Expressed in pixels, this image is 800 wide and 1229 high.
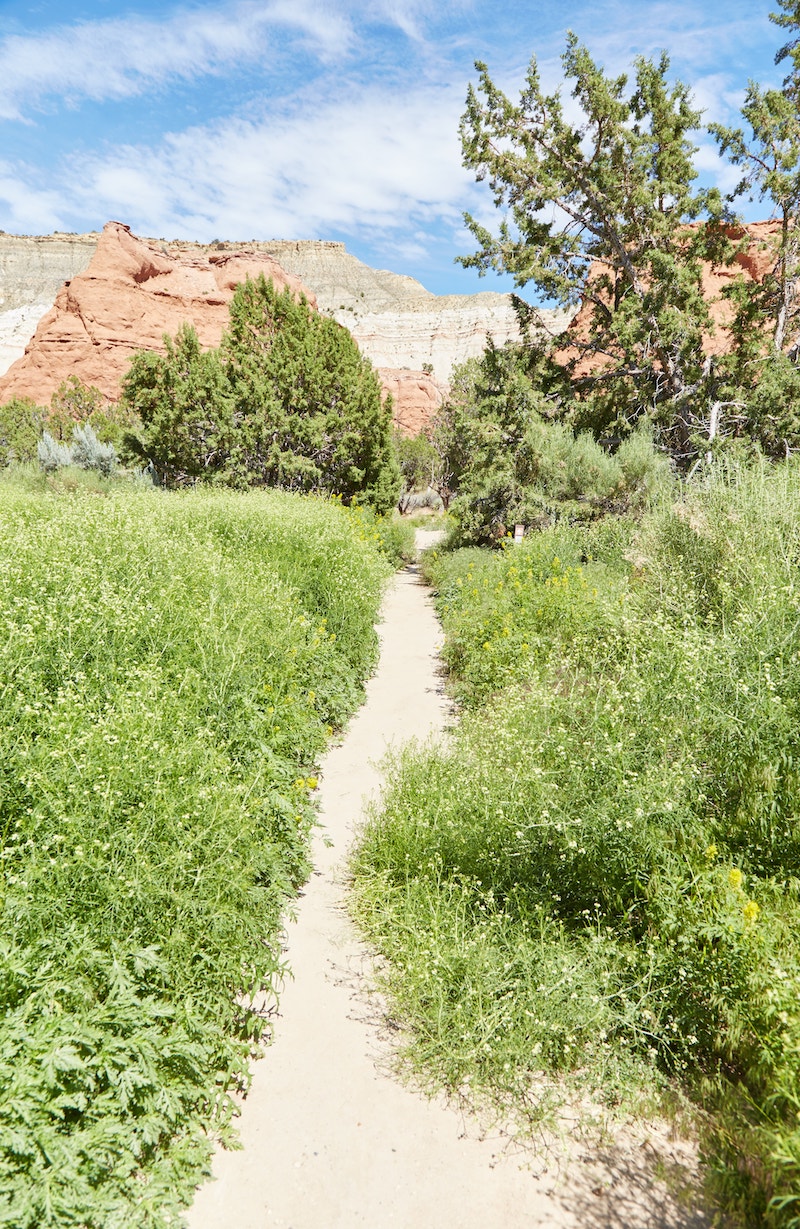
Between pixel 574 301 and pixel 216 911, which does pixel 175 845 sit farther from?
pixel 574 301

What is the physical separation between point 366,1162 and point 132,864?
1.66 m

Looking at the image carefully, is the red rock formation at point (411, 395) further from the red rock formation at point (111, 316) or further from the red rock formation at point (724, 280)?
the red rock formation at point (724, 280)

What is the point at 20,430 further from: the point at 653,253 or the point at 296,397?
the point at 653,253

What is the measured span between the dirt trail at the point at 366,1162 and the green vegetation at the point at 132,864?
0.63 ft

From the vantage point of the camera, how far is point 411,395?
61094 mm

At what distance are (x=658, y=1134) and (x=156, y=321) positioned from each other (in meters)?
55.9

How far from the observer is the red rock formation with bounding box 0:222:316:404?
46594mm

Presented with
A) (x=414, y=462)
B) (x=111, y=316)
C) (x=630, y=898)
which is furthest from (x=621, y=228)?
(x=111, y=316)

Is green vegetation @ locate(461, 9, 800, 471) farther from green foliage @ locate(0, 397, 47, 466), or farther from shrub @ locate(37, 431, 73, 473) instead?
green foliage @ locate(0, 397, 47, 466)

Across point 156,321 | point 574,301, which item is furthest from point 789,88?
point 156,321

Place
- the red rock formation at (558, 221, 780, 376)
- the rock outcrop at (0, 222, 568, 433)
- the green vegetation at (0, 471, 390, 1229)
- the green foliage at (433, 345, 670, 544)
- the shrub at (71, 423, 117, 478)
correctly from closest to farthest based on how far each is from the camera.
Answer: the green vegetation at (0, 471, 390, 1229)
the green foliage at (433, 345, 670, 544)
the red rock formation at (558, 221, 780, 376)
the shrub at (71, 423, 117, 478)
the rock outcrop at (0, 222, 568, 433)

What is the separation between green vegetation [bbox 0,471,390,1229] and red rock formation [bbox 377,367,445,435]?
56.2m

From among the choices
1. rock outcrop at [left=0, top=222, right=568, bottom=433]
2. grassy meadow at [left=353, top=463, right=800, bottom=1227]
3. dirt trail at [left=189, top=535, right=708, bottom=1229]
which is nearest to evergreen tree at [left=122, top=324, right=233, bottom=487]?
grassy meadow at [left=353, top=463, right=800, bottom=1227]

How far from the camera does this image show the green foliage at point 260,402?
16.2 metres
